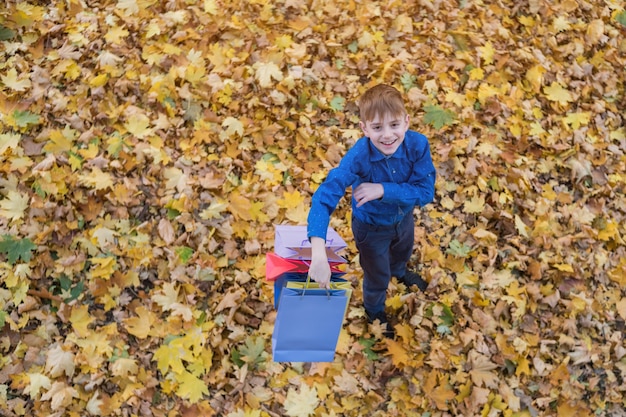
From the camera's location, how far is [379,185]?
8.38 feet

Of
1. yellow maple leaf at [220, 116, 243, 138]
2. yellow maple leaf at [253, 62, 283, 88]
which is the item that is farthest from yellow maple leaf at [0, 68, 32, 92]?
yellow maple leaf at [253, 62, 283, 88]

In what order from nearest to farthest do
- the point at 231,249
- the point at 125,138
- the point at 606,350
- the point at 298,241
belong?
the point at 298,241, the point at 606,350, the point at 231,249, the point at 125,138

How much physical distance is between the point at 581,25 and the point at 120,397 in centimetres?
542

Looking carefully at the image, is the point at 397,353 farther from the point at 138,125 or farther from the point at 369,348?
the point at 138,125

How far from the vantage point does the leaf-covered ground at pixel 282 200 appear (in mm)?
3256

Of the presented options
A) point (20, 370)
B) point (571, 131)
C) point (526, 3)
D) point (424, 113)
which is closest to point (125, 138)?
point (20, 370)

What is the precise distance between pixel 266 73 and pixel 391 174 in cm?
238

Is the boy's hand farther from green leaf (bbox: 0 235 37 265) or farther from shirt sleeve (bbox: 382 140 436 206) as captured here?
green leaf (bbox: 0 235 37 265)

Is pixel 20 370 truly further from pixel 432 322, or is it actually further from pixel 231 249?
pixel 432 322

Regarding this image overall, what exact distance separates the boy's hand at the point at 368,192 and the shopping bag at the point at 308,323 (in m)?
0.47

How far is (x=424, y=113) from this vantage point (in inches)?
181

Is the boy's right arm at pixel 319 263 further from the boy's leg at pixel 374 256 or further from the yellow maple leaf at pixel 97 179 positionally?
the yellow maple leaf at pixel 97 179

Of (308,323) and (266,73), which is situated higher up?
(266,73)

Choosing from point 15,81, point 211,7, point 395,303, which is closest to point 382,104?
point 395,303
